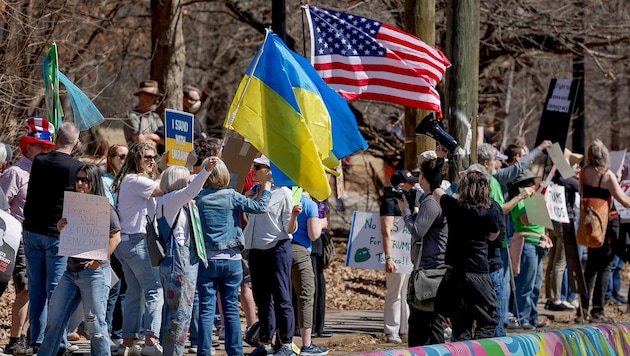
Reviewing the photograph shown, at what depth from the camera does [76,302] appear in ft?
27.6

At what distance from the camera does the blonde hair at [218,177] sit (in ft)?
30.0

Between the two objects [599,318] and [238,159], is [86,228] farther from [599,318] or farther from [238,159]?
[599,318]

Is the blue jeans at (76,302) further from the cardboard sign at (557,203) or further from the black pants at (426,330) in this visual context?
the cardboard sign at (557,203)

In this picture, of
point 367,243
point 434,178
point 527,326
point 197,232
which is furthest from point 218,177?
point 527,326

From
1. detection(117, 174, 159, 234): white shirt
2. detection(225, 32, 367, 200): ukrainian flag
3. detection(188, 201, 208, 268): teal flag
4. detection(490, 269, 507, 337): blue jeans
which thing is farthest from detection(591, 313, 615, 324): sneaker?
detection(117, 174, 159, 234): white shirt

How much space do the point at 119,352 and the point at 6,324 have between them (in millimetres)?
2157

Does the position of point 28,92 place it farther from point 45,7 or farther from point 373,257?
point 373,257

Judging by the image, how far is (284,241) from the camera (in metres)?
9.91

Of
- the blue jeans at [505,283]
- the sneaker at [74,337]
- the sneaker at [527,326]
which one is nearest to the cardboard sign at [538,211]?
the blue jeans at [505,283]

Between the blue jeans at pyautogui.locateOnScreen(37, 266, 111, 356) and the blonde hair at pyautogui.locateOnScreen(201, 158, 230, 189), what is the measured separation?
1250 millimetres

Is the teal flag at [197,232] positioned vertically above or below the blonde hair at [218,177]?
below

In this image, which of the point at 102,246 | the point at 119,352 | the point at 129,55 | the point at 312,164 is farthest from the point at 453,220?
the point at 129,55

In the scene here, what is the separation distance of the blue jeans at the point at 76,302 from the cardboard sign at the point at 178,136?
2.12m

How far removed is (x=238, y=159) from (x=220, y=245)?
4.55 feet
